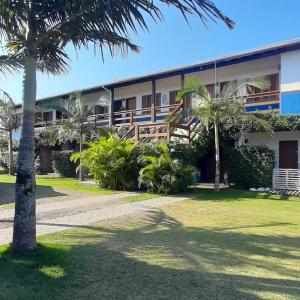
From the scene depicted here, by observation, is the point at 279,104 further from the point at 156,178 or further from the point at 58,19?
the point at 58,19

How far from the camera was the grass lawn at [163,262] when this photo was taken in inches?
185

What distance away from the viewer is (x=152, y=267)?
18.7 ft

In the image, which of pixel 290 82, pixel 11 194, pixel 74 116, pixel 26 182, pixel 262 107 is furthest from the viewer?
pixel 74 116

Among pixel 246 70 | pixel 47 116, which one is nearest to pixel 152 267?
pixel 246 70

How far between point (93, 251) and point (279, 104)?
1475 cm

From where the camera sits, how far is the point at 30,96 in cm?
654

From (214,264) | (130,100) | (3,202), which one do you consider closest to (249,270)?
(214,264)

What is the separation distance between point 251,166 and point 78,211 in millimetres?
9353

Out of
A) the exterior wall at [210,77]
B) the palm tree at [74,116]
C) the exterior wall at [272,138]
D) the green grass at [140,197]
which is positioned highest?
the exterior wall at [210,77]

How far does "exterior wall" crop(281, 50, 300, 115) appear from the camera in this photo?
17625 mm

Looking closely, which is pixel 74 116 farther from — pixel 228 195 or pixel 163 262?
pixel 163 262

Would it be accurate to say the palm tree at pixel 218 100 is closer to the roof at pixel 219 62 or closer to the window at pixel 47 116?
the roof at pixel 219 62

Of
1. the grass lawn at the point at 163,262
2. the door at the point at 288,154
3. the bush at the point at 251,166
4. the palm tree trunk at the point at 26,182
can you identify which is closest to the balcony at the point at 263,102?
the door at the point at 288,154

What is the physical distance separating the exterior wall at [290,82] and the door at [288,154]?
1646mm
